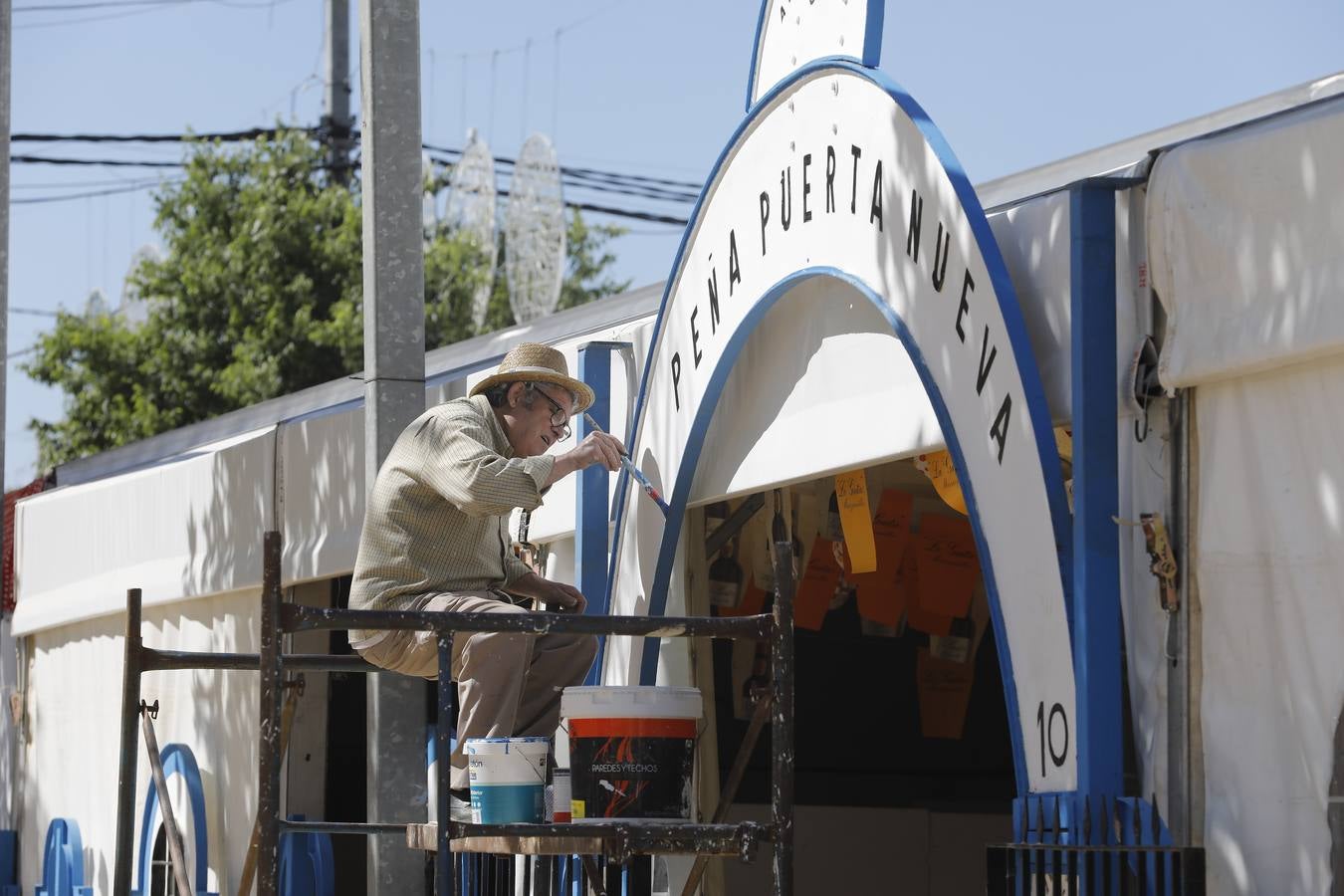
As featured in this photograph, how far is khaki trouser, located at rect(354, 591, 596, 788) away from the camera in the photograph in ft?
17.7

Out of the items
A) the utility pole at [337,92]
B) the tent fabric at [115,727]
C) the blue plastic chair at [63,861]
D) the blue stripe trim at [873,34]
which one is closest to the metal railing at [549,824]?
the blue stripe trim at [873,34]

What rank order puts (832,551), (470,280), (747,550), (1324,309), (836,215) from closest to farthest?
(1324,309) < (836,215) < (747,550) < (832,551) < (470,280)

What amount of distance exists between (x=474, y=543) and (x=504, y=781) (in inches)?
46.3

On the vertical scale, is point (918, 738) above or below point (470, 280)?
below

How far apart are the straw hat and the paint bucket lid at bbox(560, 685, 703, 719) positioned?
1.44 meters

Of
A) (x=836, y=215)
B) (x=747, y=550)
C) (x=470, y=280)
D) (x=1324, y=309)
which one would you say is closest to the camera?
(x=1324, y=309)

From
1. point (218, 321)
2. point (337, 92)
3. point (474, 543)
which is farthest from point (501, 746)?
point (337, 92)

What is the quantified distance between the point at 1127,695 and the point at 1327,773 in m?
0.61

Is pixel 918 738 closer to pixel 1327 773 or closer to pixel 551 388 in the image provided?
pixel 551 388

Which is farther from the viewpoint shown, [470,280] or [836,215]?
[470,280]

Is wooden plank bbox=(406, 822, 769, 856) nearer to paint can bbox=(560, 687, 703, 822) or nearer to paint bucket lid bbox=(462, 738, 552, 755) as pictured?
paint can bbox=(560, 687, 703, 822)

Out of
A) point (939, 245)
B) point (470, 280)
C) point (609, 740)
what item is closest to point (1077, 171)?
point (939, 245)

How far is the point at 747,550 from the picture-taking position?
8039mm

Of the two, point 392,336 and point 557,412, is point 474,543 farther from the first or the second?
point 392,336
